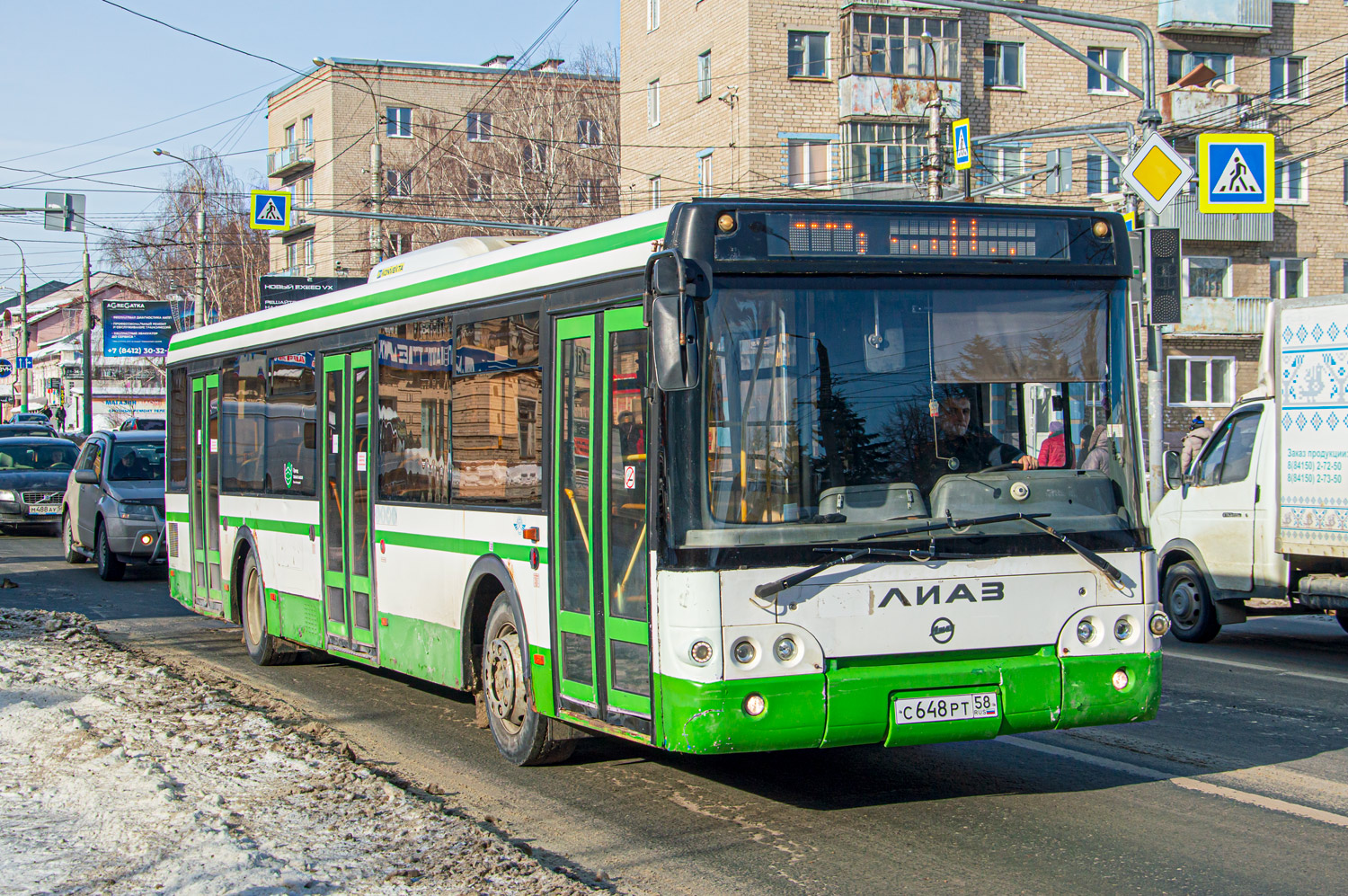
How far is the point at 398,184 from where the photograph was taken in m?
65.7

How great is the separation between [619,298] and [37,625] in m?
8.93

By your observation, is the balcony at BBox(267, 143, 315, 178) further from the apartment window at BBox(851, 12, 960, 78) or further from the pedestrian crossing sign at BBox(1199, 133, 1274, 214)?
the pedestrian crossing sign at BBox(1199, 133, 1274, 214)

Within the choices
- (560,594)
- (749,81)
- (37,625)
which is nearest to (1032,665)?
(560,594)

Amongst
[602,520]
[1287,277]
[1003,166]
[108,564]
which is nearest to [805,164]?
[1003,166]

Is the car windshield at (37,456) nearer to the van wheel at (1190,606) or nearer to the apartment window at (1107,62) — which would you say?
the van wheel at (1190,606)

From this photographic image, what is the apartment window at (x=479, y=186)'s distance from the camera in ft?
190

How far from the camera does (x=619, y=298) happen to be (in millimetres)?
6742

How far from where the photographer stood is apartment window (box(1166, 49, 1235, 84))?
48250 mm

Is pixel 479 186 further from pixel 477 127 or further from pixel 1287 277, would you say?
pixel 1287 277

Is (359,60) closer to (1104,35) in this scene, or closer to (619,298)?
(1104,35)

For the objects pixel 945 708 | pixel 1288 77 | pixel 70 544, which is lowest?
pixel 70 544

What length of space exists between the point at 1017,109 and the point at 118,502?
34.7 meters

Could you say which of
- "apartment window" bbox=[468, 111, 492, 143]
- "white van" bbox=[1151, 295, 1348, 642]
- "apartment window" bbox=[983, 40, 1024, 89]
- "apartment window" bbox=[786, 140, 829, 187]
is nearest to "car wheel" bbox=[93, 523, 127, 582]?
"white van" bbox=[1151, 295, 1348, 642]

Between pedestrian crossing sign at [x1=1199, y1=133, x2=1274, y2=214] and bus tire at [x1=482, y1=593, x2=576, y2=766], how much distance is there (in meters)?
14.3
